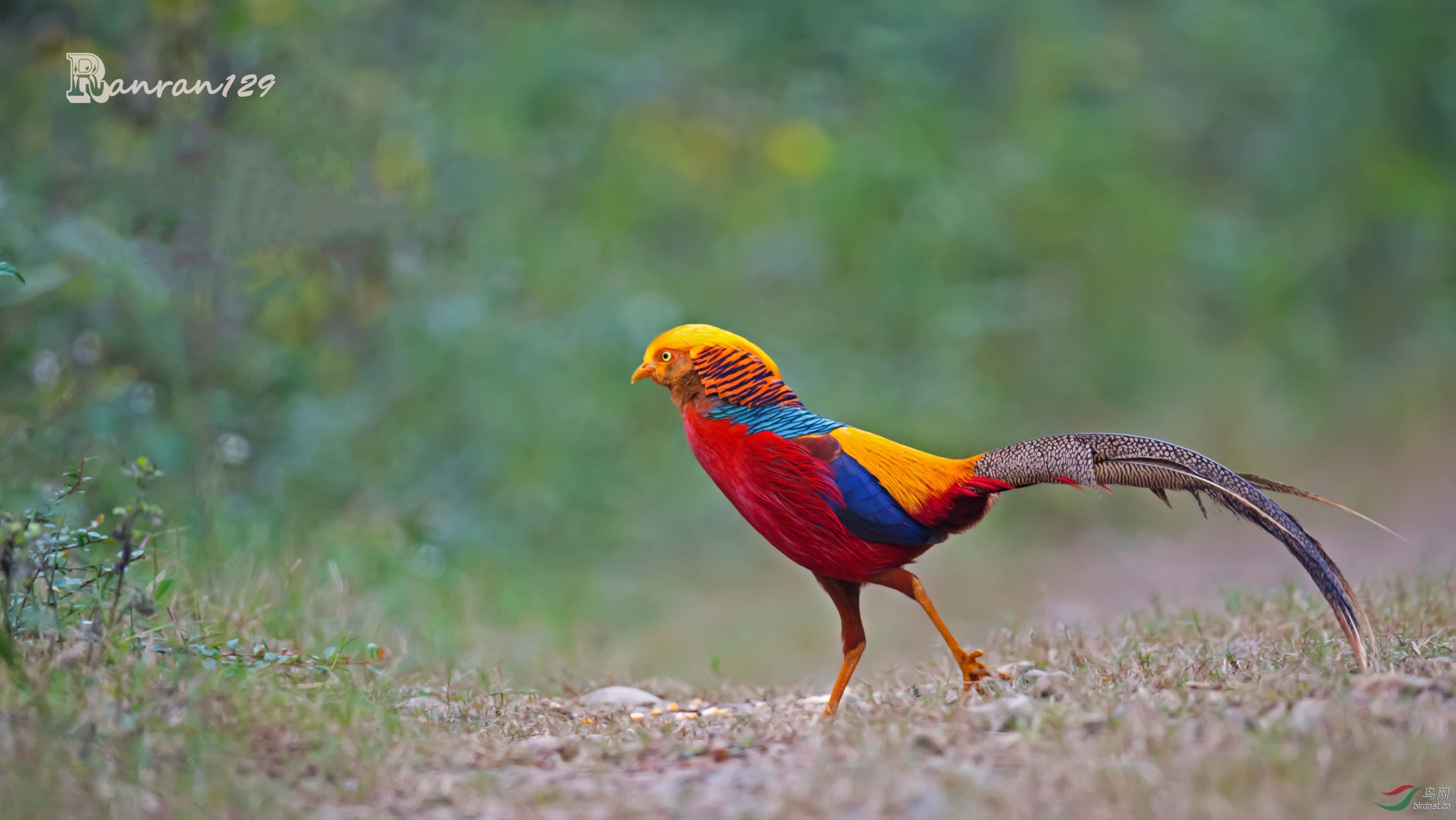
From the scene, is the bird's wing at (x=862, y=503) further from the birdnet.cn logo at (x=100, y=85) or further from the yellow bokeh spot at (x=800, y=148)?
the yellow bokeh spot at (x=800, y=148)

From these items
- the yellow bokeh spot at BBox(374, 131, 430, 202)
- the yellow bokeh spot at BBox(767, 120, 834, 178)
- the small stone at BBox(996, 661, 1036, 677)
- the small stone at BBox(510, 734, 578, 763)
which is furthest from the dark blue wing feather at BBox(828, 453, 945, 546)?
the yellow bokeh spot at BBox(767, 120, 834, 178)

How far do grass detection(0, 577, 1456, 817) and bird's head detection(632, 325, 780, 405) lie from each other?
106 cm

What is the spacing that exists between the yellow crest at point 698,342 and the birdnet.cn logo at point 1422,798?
2.09m

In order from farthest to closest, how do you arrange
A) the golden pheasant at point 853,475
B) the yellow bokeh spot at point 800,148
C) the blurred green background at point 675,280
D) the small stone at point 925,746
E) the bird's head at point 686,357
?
the yellow bokeh spot at point 800,148
the blurred green background at point 675,280
the bird's head at point 686,357
the golden pheasant at point 853,475
the small stone at point 925,746

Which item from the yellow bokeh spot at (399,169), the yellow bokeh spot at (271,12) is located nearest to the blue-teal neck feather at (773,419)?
the yellow bokeh spot at (271,12)

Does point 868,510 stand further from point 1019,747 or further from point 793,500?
point 1019,747

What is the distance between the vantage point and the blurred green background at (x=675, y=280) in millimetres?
6195

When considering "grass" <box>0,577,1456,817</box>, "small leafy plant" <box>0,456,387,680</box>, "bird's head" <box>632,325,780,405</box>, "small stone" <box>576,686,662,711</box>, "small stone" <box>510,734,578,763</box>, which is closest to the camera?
"grass" <box>0,577,1456,817</box>

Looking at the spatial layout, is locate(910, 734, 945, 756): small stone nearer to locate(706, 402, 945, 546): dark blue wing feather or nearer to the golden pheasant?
the golden pheasant

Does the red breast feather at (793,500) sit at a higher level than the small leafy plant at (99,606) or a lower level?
higher

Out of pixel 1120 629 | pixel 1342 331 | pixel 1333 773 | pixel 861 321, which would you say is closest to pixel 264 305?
pixel 861 321

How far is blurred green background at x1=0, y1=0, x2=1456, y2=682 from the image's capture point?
6.20 m

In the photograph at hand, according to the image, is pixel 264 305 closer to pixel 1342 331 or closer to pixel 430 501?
pixel 430 501

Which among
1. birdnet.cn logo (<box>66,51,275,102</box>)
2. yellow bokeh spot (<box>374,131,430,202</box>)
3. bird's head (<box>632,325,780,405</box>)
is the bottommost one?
bird's head (<box>632,325,780,405</box>)
